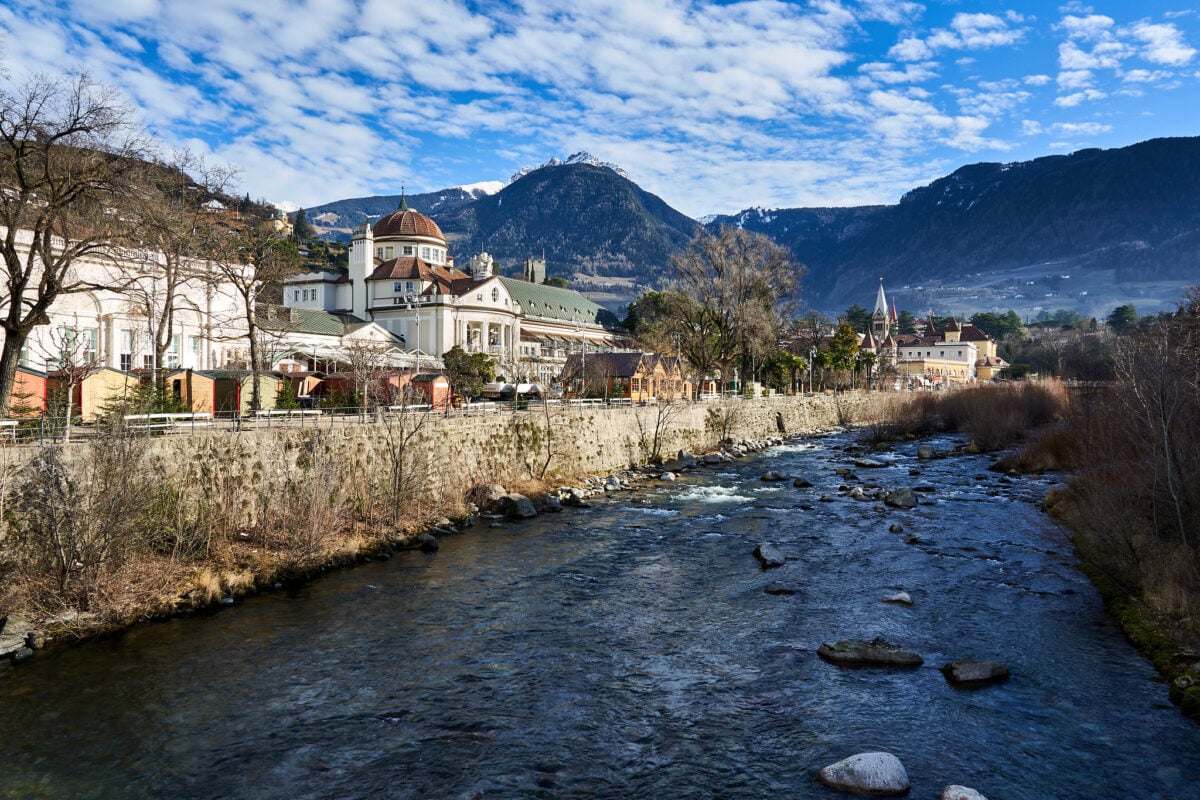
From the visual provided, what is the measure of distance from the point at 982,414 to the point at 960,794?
2418 inches

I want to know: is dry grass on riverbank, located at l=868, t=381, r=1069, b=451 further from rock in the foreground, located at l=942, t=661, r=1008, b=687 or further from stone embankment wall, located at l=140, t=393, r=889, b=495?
rock in the foreground, located at l=942, t=661, r=1008, b=687

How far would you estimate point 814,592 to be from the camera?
2020 cm

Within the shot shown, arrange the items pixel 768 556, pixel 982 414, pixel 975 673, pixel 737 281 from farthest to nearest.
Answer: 1. pixel 737 281
2. pixel 982 414
3. pixel 768 556
4. pixel 975 673

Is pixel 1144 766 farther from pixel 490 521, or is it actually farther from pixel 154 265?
pixel 154 265

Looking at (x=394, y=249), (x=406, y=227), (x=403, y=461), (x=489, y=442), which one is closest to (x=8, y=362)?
(x=403, y=461)

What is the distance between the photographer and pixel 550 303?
384 feet

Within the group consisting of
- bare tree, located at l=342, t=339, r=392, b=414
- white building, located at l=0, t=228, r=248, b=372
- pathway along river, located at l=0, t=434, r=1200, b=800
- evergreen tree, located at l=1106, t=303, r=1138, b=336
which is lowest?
pathway along river, located at l=0, t=434, r=1200, b=800

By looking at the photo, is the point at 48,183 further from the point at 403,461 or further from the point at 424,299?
the point at 424,299

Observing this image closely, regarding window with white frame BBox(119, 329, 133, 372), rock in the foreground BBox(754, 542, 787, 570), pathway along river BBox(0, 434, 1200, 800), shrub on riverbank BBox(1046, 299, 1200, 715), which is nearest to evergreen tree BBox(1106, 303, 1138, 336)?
shrub on riverbank BBox(1046, 299, 1200, 715)

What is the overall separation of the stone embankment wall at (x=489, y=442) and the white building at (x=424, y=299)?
2792cm

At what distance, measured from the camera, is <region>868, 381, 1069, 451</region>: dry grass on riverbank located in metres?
59.8

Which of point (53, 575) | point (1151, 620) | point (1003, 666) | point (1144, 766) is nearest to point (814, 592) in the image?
point (1003, 666)

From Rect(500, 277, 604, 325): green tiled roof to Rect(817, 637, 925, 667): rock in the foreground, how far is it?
9587 centimetres

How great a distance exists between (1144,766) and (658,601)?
35.7 ft
